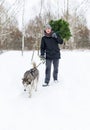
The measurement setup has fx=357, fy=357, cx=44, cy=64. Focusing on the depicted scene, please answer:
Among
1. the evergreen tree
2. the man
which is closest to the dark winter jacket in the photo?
the man

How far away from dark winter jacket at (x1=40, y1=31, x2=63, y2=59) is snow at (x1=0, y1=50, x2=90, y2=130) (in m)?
0.96

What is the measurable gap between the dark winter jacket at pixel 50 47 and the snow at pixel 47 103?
96cm

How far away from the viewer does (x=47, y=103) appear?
912 cm

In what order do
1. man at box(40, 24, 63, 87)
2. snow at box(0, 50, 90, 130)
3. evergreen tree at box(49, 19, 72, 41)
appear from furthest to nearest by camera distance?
1. evergreen tree at box(49, 19, 72, 41)
2. man at box(40, 24, 63, 87)
3. snow at box(0, 50, 90, 130)

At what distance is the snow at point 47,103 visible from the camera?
7473 millimetres

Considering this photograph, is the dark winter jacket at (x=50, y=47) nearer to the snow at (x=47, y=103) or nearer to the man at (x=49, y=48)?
the man at (x=49, y=48)

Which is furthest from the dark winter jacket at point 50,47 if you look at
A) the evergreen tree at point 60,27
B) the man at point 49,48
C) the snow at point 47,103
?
the evergreen tree at point 60,27

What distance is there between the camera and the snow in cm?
747

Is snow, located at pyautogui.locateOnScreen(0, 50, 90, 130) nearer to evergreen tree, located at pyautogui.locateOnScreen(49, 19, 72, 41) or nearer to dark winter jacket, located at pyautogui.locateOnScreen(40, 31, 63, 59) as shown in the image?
dark winter jacket, located at pyautogui.locateOnScreen(40, 31, 63, 59)

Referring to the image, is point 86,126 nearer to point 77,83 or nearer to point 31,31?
point 77,83

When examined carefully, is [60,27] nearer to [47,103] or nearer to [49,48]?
[49,48]

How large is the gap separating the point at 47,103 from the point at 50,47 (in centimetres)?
235

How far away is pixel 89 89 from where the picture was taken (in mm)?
10500

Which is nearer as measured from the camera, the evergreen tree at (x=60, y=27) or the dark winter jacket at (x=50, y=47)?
the dark winter jacket at (x=50, y=47)
